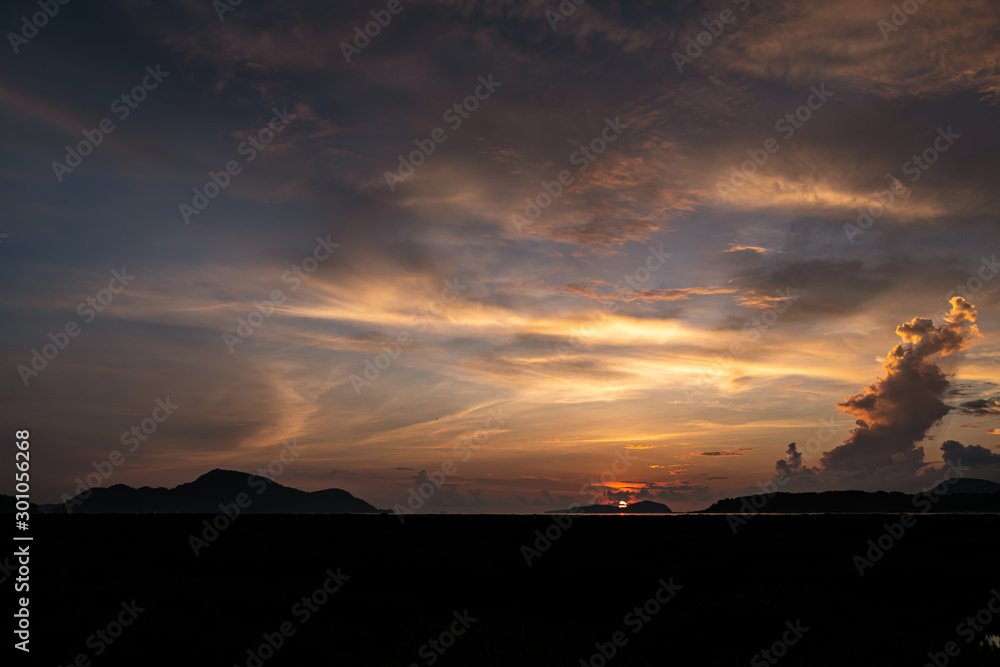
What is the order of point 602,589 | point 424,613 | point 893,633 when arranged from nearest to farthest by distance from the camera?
1. point 893,633
2. point 424,613
3. point 602,589

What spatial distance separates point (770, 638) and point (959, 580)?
1346 cm

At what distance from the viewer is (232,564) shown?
24.7 meters

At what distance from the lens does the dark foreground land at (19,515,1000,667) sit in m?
11.3

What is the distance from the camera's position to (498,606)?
1723cm

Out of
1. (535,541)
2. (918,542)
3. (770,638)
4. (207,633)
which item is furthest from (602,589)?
(918,542)

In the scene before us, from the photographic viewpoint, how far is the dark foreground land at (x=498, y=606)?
11.3 m

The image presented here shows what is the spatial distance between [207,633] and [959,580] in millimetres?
23606

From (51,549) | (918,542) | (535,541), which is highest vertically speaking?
(51,549)

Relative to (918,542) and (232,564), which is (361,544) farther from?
(918,542)

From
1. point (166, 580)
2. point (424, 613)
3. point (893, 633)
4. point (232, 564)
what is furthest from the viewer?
point (232, 564)

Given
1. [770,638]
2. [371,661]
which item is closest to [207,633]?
[371,661]

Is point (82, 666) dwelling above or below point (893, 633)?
above

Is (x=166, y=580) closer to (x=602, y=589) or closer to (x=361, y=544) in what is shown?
(x=602, y=589)

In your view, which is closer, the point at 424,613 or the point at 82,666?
the point at 82,666
